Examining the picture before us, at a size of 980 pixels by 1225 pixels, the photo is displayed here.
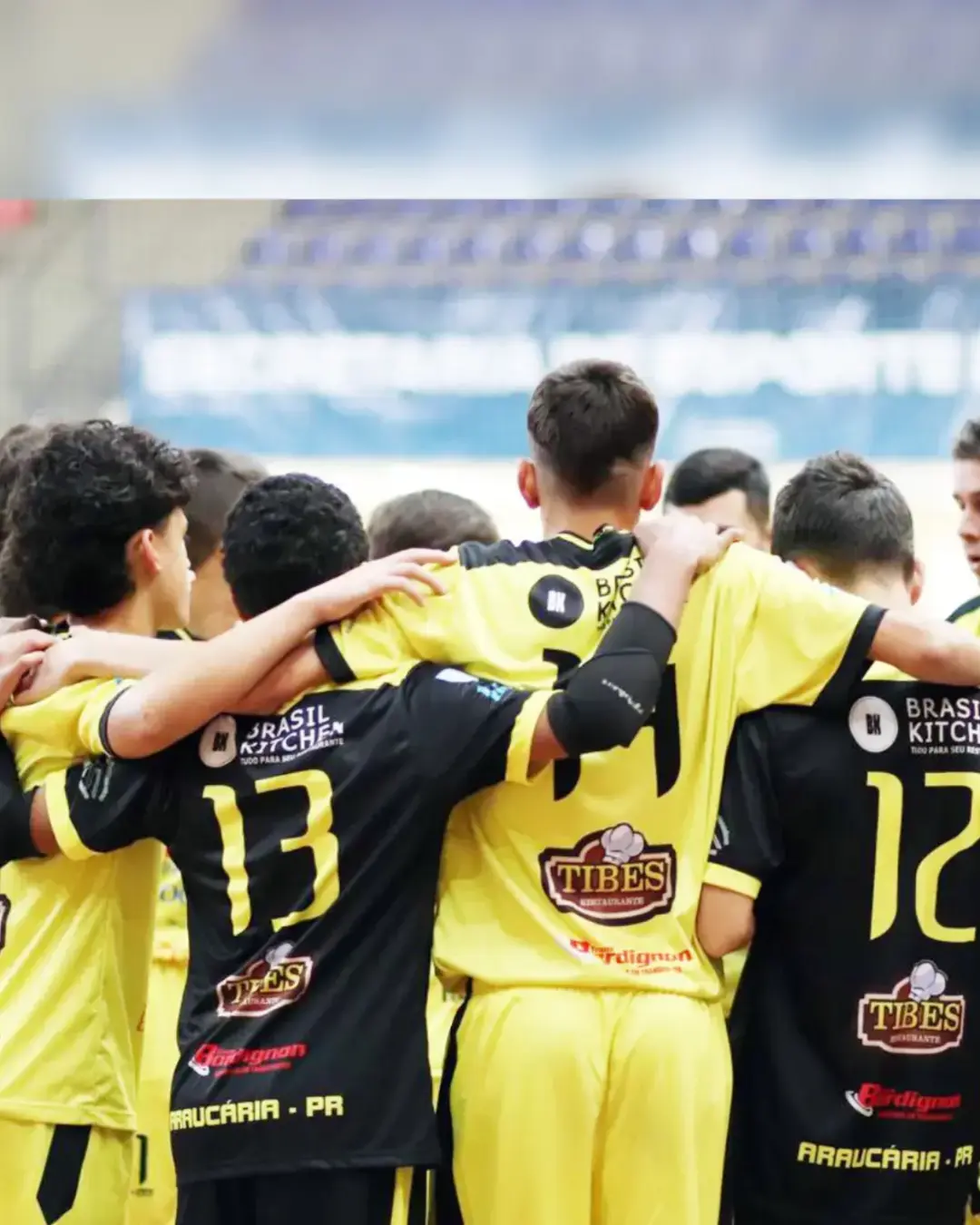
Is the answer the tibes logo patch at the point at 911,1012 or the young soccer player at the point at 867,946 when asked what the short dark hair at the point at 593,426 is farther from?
the tibes logo patch at the point at 911,1012

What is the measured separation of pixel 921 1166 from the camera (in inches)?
105

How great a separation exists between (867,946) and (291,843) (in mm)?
937

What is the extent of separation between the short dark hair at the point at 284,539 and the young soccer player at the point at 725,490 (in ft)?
8.23

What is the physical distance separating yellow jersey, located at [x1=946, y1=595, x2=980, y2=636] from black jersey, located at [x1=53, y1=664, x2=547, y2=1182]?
108 centimetres

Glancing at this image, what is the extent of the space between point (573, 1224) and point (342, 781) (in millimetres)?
742

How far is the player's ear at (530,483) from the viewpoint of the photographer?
2.78m

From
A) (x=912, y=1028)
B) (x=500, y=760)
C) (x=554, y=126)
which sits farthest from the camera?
(x=554, y=126)

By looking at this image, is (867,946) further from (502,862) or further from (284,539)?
(284,539)

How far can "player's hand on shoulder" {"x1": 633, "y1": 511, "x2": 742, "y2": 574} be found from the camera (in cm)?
254

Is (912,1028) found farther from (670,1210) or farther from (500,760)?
(500,760)

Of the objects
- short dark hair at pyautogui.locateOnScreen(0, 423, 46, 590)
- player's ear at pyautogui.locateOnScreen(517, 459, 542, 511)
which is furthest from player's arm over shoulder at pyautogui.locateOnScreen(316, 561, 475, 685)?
short dark hair at pyautogui.locateOnScreen(0, 423, 46, 590)

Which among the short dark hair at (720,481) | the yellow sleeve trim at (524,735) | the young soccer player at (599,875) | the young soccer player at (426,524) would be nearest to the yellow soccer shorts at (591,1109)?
the young soccer player at (599,875)

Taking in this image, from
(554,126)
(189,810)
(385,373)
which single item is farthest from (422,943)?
(385,373)

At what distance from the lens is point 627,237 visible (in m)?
6.71
